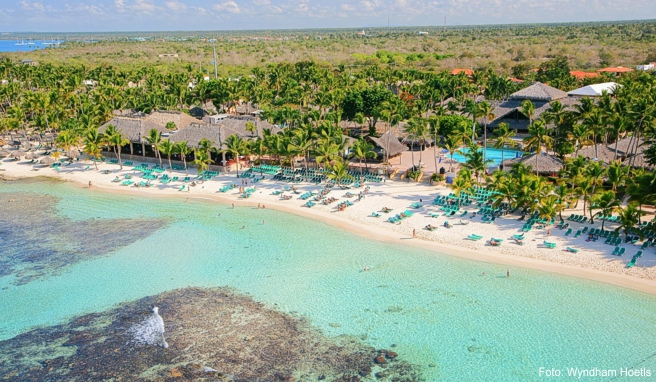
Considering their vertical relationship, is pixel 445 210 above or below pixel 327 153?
below

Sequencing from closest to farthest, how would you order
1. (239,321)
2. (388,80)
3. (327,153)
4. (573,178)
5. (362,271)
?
(239,321)
(362,271)
(573,178)
(327,153)
(388,80)

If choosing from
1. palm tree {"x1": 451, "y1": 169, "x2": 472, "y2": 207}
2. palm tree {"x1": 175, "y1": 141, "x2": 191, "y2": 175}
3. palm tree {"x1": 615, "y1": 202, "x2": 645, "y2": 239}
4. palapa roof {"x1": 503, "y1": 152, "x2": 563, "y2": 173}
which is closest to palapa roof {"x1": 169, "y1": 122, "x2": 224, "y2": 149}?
palm tree {"x1": 175, "y1": 141, "x2": 191, "y2": 175}

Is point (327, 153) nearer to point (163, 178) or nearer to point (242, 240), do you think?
point (242, 240)

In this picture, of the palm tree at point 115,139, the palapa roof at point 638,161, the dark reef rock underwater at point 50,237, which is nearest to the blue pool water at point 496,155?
the palapa roof at point 638,161

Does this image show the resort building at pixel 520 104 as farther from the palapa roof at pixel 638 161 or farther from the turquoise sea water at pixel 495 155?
the palapa roof at pixel 638 161

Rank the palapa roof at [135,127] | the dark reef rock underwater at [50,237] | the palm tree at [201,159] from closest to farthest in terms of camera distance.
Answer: the dark reef rock underwater at [50,237]
the palm tree at [201,159]
the palapa roof at [135,127]

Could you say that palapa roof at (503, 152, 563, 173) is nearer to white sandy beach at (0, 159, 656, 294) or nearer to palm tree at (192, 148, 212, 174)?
white sandy beach at (0, 159, 656, 294)

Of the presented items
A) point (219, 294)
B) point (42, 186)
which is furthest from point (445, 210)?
point (42, 186)
